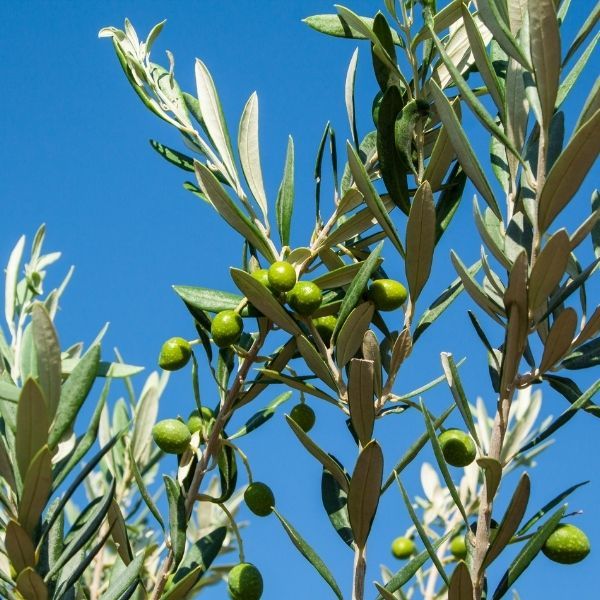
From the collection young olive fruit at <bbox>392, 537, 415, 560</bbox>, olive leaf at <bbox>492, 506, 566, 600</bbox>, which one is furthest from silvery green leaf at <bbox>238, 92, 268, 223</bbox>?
young olive fruit at <bbox>392, 537, 415, 560</bbox>

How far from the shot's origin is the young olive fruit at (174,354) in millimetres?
2182

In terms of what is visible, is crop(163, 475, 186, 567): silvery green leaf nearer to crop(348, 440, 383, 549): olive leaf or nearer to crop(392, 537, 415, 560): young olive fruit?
crop(348, 440, 383, 549): olive leaf

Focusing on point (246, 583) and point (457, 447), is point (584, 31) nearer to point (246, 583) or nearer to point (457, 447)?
point (457, 447)

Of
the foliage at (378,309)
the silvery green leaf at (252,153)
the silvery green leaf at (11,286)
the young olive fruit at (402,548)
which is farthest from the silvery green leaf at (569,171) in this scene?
the young olive fruit at (402,548)

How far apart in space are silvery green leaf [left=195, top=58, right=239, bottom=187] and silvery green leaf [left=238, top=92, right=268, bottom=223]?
0.03 metres

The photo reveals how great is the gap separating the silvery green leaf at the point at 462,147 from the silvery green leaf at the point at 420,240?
8 cm

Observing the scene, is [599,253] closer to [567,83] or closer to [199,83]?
[567,83]

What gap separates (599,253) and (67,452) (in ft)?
3.53

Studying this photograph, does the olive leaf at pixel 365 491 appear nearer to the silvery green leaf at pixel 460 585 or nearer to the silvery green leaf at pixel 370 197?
the silvery green leaf at pixel 460 585

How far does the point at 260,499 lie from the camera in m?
2.10

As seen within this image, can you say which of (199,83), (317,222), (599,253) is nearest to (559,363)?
(599,253)

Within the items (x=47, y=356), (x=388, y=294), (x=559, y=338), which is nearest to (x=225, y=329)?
(x=388, y=294)

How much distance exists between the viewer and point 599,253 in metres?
1.93

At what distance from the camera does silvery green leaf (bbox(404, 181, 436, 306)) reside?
6.04ft
